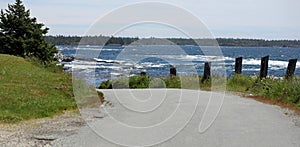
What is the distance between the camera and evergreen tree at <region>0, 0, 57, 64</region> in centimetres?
3188

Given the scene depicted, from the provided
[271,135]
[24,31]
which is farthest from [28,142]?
[24,31]

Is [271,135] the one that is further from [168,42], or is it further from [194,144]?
[168,42]

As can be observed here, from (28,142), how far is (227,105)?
7370 mm

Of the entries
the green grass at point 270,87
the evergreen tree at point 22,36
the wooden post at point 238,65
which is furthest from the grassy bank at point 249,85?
the evergreen tree at point 22,36

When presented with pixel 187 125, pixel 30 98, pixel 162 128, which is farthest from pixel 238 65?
pixel 162 128

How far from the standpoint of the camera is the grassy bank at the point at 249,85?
14703 millimetres

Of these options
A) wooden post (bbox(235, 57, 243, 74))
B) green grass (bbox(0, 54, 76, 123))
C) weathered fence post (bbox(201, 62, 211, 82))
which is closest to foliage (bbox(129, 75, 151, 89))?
weathered fence post (bbox(201, 62, 211, 82))

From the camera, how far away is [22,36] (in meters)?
32.9

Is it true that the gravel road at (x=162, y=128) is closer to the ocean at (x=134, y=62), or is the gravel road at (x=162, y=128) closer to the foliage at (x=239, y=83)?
the ocean at (x=134, y=62)

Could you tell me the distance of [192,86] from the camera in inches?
816

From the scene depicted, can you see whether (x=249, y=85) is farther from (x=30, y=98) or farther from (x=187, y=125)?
(x=30, y=98)

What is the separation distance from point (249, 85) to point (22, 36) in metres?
19.9

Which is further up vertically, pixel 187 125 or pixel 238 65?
pixel 238 65

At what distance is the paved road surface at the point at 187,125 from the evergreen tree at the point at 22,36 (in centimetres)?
1883
